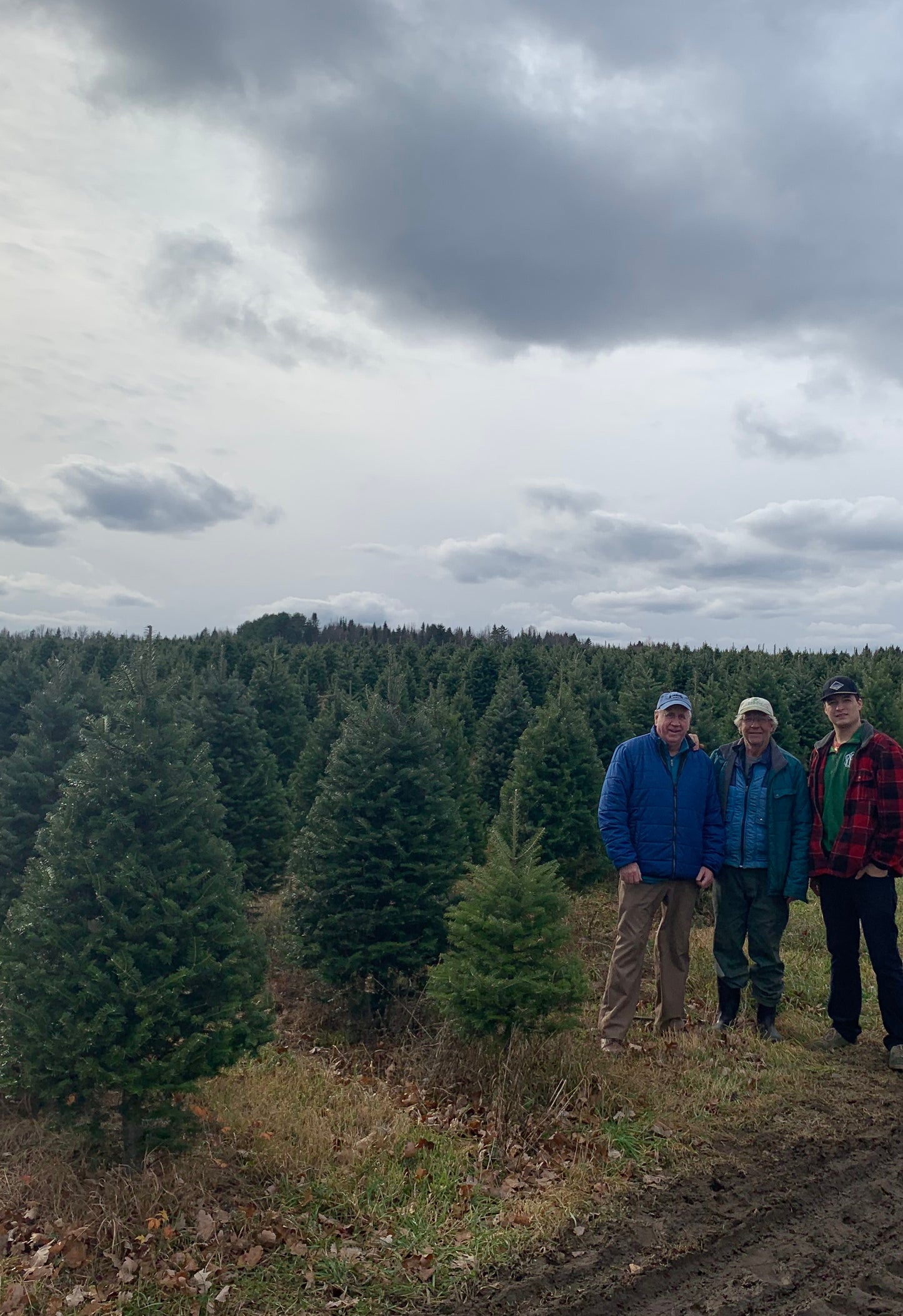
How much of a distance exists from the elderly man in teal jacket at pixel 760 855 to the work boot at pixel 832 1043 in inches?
14.1

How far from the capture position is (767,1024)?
319 inches

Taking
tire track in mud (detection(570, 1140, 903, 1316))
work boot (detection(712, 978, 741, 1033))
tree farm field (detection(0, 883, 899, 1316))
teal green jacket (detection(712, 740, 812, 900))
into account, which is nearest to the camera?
tire track in mud (detection(570, 1140, 903, 1316))

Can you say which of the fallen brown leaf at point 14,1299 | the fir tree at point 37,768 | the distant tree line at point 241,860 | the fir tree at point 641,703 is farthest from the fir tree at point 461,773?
the fallen brown leaf at point 14,1299

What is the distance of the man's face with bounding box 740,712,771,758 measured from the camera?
783 centimetres

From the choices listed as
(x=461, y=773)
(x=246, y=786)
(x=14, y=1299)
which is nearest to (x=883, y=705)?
(x=461, y=773)

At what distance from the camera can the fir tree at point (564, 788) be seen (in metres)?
14.0

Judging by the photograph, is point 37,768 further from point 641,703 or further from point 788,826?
point 641,703

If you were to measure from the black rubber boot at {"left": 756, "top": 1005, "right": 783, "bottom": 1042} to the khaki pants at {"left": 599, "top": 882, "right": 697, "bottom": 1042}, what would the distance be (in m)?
0.72

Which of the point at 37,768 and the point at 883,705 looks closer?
the point at 37,768

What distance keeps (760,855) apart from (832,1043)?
6.11ft

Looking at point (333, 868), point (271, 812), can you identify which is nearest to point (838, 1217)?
point (333, 868)

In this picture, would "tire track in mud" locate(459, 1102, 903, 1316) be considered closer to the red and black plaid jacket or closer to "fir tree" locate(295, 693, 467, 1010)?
the red and black plaid jacket

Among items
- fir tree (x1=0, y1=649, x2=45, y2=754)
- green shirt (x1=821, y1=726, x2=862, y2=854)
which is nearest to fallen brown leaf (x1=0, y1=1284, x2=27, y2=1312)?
green shirt (x1=821, y1=726, x2=862, y2=854)

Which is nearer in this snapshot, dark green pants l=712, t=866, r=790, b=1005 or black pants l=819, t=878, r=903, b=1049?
black pants l=819, t=878, r=903, b=1049
